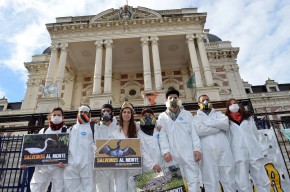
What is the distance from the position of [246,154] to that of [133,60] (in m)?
23.9

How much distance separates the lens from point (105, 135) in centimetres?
579

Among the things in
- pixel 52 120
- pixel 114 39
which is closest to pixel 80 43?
pixel 114 39

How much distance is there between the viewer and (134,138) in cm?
531

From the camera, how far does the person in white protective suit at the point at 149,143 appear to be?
5.22m

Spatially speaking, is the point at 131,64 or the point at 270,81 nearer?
the point at 131,64

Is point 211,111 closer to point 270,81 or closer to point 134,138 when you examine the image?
point 134,138

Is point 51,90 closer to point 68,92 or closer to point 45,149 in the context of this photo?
point 68,92

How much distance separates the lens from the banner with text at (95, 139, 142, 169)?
16.5 feet

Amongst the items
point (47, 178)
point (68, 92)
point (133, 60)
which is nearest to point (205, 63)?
point (133, 60)

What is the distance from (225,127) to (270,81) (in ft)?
103

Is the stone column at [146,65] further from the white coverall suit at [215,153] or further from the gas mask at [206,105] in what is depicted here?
the white coverall suit at [215,153]

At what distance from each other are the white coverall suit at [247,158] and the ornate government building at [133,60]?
14.6 meters

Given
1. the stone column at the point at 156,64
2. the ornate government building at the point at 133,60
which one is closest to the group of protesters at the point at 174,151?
the ornate government building at the point at 133,60

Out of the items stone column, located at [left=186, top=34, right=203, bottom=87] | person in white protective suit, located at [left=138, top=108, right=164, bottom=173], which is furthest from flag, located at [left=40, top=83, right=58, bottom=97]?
person in white protective suit, located at [left=138, top=108, right=164, bottom=173]
